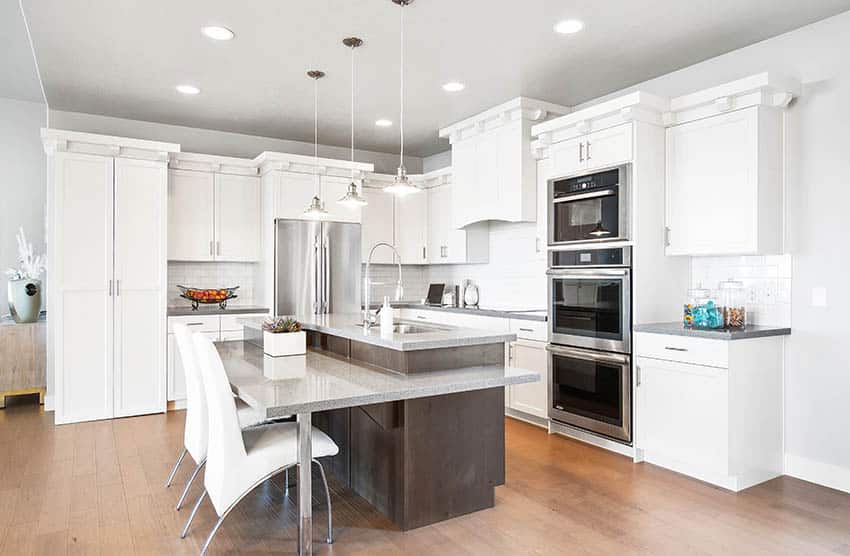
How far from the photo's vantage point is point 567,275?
4.28 metres

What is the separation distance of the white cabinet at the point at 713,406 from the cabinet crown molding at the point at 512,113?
219 cm

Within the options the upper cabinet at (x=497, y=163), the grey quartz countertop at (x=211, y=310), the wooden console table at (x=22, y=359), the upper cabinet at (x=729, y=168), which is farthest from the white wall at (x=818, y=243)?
the wooden console table at (x=22, y=359)

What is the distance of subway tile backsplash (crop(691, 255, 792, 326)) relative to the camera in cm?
360

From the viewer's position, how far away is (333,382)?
2.63 meters

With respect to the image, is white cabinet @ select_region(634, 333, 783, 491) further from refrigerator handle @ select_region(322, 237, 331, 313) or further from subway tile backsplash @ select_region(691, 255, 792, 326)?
refrigerator handle @ select_region(322, 237, 331, 313)

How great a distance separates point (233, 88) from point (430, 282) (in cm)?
343

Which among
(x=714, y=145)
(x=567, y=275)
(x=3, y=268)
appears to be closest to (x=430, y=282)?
(x=567, y=275)

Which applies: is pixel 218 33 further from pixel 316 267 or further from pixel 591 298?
pixel 591 298

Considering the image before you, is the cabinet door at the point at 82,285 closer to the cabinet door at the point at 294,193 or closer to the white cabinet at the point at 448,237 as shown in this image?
the cabinet door at the point at 294,193

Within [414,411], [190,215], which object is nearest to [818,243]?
[414,411]

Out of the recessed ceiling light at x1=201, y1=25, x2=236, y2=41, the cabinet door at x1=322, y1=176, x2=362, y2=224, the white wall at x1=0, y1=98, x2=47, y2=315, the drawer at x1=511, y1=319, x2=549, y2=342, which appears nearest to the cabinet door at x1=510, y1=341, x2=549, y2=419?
the drawer at x1=511, y1=319, x2=549, y2=342

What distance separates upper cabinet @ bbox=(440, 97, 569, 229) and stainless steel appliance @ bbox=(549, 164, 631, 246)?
522mm

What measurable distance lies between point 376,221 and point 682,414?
4.08 metres

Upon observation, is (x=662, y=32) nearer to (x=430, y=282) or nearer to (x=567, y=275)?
(x=567, y=275)
